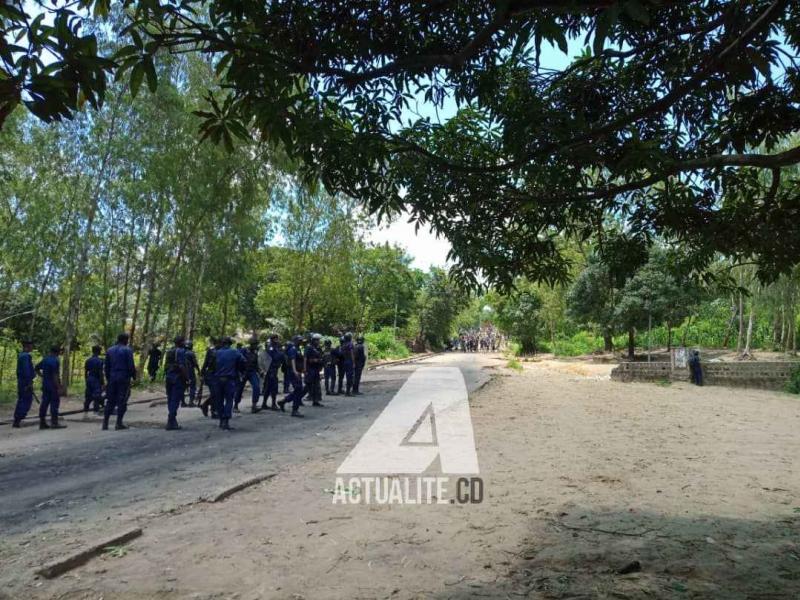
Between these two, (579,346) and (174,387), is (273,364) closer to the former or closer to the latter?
(174,387)

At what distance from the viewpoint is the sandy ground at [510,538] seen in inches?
160

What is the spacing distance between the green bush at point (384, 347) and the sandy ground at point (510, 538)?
3293 centimetres

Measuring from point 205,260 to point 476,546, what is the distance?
16.4 metres

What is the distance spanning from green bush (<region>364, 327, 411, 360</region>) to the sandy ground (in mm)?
32930

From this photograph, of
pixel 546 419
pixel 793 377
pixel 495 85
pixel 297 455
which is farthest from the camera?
pixel 793 377

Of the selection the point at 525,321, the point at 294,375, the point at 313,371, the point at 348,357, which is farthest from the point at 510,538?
the point at 525,321

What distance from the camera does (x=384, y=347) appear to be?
45000 mm

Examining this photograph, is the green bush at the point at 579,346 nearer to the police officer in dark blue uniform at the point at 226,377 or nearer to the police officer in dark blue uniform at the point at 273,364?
the police officer in dark blue uniform at the point at 273,364

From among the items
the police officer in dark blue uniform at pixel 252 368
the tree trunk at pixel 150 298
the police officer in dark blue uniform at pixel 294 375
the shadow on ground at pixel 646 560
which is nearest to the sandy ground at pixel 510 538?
the shadow on ground at pixel 646 560

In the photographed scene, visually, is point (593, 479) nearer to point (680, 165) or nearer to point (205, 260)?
point (680, 165)

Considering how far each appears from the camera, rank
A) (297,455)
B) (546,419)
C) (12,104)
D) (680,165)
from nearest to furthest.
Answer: (12,104), (680,165), (297,455), (546,419)

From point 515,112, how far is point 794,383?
19297 mm

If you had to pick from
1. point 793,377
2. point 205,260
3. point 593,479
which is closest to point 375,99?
point 593,479

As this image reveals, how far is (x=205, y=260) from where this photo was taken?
1922 cm
